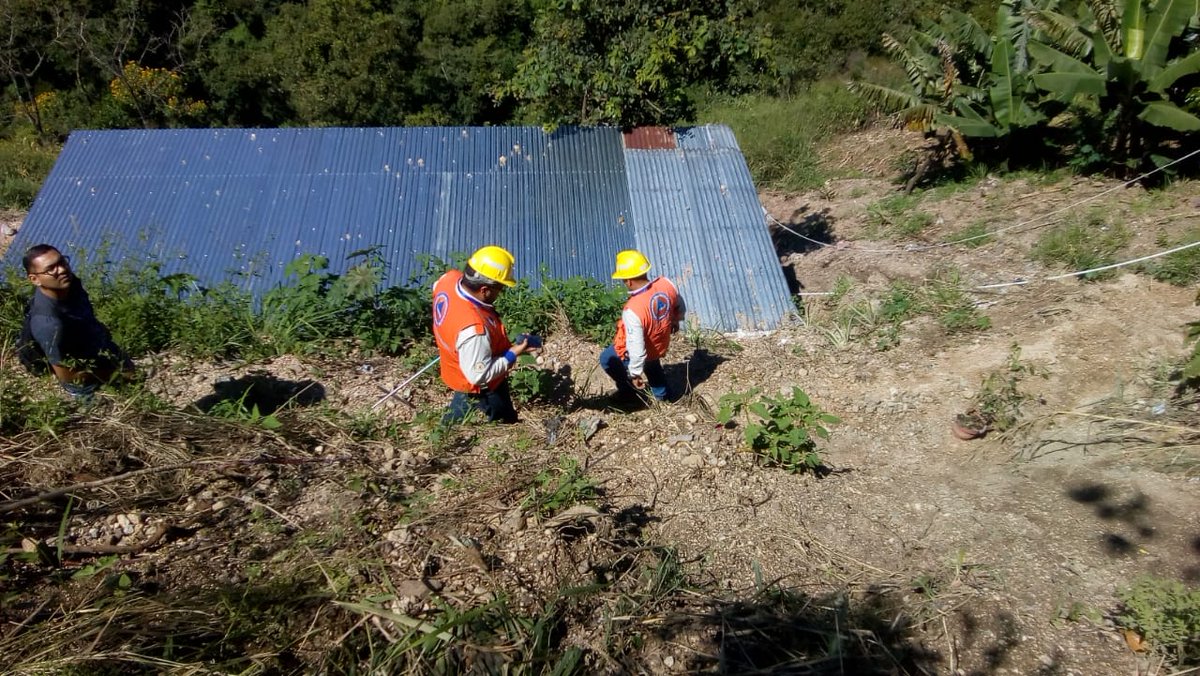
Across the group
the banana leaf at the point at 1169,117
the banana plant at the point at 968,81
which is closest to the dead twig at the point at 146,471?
the banana leaf at the point at 1169,117

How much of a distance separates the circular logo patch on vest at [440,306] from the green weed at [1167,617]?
3.46m

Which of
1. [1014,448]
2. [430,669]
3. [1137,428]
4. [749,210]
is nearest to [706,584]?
[430,669]

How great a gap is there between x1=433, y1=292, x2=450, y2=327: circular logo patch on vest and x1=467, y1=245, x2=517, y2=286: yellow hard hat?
10.3 inches

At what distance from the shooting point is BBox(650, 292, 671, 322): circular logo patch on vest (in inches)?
191

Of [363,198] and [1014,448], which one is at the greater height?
[1014,448]

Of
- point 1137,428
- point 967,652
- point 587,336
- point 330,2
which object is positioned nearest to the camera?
point 967,652

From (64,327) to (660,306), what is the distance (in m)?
3.33

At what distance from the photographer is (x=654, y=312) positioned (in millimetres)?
4887

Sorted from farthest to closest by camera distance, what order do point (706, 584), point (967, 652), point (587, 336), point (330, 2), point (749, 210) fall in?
point (330, 2) → point (749, 210) → point (587, 336) → point (706, 584) → point (967, 652)

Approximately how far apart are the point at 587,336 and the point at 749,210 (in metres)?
2.58

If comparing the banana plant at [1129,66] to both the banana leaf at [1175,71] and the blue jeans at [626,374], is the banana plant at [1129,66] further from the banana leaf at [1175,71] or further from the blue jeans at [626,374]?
the blue jeans at [626,374]

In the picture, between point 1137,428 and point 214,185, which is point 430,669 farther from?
point 214,185

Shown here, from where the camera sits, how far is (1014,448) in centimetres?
449

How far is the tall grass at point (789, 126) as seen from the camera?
1310 cm
